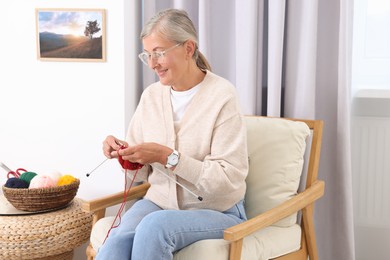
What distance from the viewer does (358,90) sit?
97.7 inches

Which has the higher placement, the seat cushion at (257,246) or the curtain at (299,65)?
the curtain at (299,65)

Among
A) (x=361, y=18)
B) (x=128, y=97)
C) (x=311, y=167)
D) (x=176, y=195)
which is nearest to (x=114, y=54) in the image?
(x=128, y=97)

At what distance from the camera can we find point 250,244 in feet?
5.98

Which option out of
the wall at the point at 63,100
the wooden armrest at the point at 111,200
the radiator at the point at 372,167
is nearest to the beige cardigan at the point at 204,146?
the wooden armrest at the point at 111,200

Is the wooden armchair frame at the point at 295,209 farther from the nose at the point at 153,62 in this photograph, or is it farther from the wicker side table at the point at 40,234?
the nose at the point at 153,62

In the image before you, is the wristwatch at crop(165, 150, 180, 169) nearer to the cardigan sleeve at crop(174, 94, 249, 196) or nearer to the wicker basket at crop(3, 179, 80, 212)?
the cardigan sleeve at crop(174, 94, 249, 196)

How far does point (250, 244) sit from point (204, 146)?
1.09 ft

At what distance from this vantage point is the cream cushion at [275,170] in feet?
6.57

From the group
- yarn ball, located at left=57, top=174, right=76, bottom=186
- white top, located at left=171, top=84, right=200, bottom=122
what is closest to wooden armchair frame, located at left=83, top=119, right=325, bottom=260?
yarn ball, located at left=57, top=174, right=76, bottom=186

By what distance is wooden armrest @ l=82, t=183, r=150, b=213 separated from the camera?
1946 mm

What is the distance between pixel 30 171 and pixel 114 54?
0.60 m

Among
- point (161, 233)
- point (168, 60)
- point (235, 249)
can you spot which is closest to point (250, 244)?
point (235, 249)

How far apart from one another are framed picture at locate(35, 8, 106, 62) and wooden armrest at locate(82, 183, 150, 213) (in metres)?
A: 0.53

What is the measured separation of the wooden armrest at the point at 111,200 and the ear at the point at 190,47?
544 millimetres
